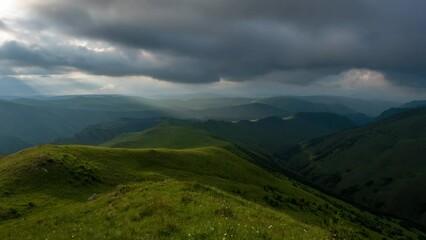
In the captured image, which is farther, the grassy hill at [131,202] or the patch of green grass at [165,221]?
the grassy hill at [131,202]

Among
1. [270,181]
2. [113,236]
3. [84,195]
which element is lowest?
[270,181]

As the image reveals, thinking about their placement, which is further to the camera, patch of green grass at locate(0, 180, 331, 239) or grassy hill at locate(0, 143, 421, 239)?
grassy hill at locate(0, 143, 421, 239)

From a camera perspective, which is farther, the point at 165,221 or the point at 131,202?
the point at 131,202

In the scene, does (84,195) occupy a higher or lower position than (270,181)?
higher

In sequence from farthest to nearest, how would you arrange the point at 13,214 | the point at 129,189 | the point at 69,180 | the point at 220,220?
1. the point at 69,180
2. the point at 13,214
3. the point at 129,189
4. the point at 220,220

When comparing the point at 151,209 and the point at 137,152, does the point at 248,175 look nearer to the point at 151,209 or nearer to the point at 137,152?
the point at 137,152

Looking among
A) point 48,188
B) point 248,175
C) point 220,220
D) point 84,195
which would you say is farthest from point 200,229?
point 248,175

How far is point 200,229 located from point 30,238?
11.4 m

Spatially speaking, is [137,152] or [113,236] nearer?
[113,236]

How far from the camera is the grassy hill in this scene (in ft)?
62.8

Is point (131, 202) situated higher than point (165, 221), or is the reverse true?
point (165, 221)

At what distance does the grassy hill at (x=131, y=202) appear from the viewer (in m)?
19.2

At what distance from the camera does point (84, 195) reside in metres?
45.0

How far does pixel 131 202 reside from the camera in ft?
79.2
